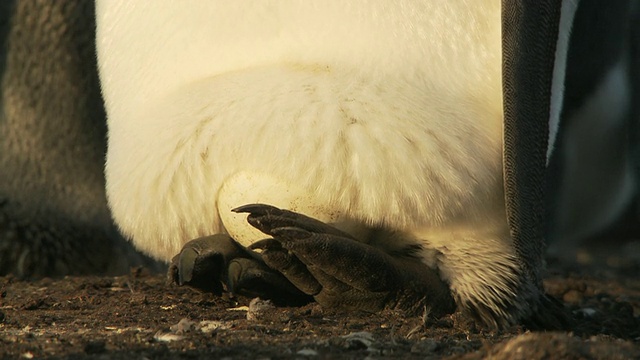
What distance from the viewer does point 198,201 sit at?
1695 millimetres

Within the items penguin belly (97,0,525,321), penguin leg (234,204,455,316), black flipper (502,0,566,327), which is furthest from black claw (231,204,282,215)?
black flipper (502,0,566,327)

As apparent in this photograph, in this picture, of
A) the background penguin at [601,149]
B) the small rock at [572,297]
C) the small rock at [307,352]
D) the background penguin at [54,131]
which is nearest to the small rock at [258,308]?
the small rock at [307,352]

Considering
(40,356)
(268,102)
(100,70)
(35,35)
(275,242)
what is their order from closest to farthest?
(40,356) → (275,242) → (268,102) → (100,70) → (35,35)

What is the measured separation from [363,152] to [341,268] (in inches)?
7.1

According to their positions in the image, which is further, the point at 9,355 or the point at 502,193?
the point at 502,193

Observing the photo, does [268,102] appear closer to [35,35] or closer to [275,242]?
[275,242]

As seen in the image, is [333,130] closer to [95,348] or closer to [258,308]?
[258,308]

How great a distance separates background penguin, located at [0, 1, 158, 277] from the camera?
272 cm

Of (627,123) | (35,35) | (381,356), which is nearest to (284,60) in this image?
(381,356)

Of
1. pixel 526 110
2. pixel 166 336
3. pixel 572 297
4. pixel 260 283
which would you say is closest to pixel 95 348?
pixel 166 336

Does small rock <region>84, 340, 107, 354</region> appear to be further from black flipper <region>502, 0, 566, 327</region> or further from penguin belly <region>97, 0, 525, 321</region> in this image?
black flipper <region>502, 0, 566, 327</region>

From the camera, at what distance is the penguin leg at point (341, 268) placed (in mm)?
1465

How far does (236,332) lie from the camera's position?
1476mm

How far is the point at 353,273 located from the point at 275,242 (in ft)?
0.40
